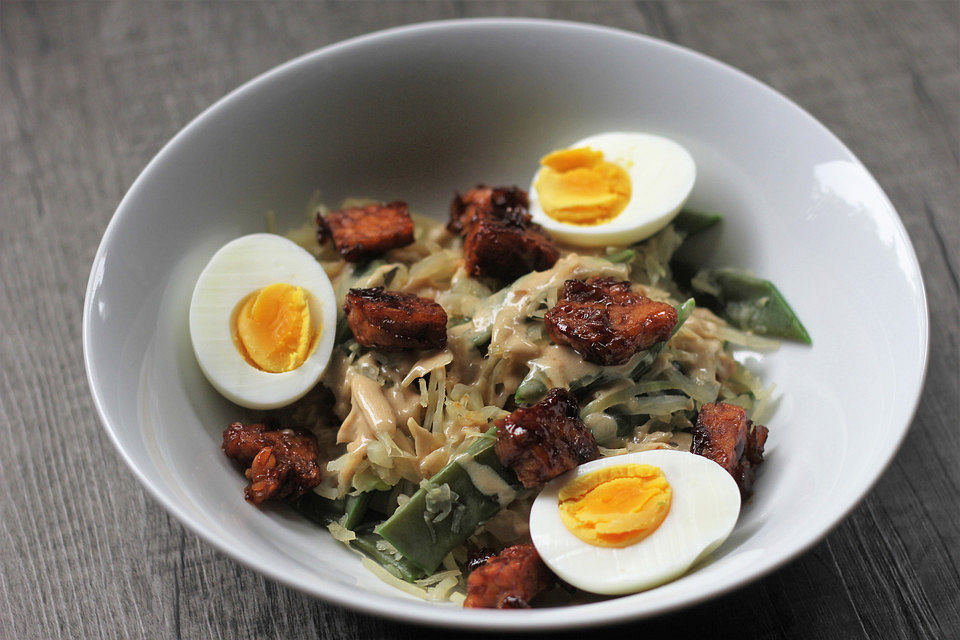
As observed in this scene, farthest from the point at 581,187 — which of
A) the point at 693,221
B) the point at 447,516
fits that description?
the point at 447,516

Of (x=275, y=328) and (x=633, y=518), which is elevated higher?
(x=275, y=328)

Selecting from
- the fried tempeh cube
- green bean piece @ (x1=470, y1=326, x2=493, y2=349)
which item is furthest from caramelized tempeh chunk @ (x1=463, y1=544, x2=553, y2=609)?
the fried tempeh cube

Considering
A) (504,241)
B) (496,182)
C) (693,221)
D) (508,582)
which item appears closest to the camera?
(508,582)

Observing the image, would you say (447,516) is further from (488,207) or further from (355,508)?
(488,207)

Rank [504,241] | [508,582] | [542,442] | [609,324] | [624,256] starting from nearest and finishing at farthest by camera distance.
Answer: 1. [508,582]
2. [542,442]
3. [609,324]
4. [504,241]
5. [624,256]

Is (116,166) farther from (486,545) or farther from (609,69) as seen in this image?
(486,545)

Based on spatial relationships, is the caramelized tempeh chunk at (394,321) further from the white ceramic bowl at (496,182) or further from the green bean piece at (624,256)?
the green bean piece at (624,256)
